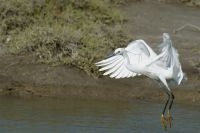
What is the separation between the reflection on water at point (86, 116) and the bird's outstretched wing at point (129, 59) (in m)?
0.73

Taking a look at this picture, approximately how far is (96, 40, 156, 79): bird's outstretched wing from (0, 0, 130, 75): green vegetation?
7.14 ft

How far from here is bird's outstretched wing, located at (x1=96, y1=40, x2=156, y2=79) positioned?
1123cm

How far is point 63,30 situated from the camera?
14.2 m

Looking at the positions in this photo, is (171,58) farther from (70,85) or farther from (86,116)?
(70,85)

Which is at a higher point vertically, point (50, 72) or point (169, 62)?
point (169, 62)

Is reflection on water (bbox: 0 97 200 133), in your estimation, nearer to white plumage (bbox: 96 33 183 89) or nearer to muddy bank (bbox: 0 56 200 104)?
muddy bank (bbox: 0 56 200 104)

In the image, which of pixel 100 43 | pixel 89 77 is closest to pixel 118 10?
pixel 100 43

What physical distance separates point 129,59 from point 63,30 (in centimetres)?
329

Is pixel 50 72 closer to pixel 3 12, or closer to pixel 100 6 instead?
pixel 3 12

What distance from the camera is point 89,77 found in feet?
44.0

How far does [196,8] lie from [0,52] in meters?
6.69

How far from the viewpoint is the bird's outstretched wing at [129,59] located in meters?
11.2

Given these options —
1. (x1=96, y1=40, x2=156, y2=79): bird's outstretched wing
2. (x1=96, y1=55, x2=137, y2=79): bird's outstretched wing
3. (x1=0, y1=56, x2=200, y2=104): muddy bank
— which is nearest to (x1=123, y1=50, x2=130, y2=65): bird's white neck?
(x1=96, y1=40, x2=156, y2=79): bird's outstretched wing

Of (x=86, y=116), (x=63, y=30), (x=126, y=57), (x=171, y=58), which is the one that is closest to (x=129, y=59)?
(x=126, y=57)
